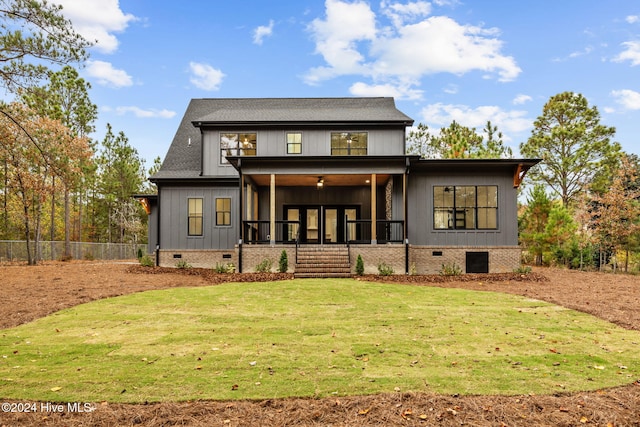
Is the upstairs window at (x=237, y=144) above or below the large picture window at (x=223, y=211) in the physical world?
above

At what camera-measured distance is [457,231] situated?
642 inches

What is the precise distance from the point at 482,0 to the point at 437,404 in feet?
59.8

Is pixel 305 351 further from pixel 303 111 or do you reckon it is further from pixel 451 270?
pixel 303 111

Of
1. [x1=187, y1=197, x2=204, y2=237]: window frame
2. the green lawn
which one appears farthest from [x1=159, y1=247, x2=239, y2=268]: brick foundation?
the green lawn

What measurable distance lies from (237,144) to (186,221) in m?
4.33

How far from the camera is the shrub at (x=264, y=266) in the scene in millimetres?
15047

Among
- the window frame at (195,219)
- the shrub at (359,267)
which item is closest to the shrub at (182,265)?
the window frame at (195,219)

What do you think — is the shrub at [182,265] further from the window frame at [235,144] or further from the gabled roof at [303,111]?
the gabled roof at [303,111]

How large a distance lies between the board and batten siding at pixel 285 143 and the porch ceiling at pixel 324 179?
132 cm

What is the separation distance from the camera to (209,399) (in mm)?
3883

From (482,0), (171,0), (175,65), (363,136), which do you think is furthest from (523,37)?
(175,65)

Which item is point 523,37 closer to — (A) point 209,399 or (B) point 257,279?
(B) point 257,279

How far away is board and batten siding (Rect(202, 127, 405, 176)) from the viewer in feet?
60.8

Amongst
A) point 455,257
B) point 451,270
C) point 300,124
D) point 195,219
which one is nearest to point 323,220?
point 300,124
